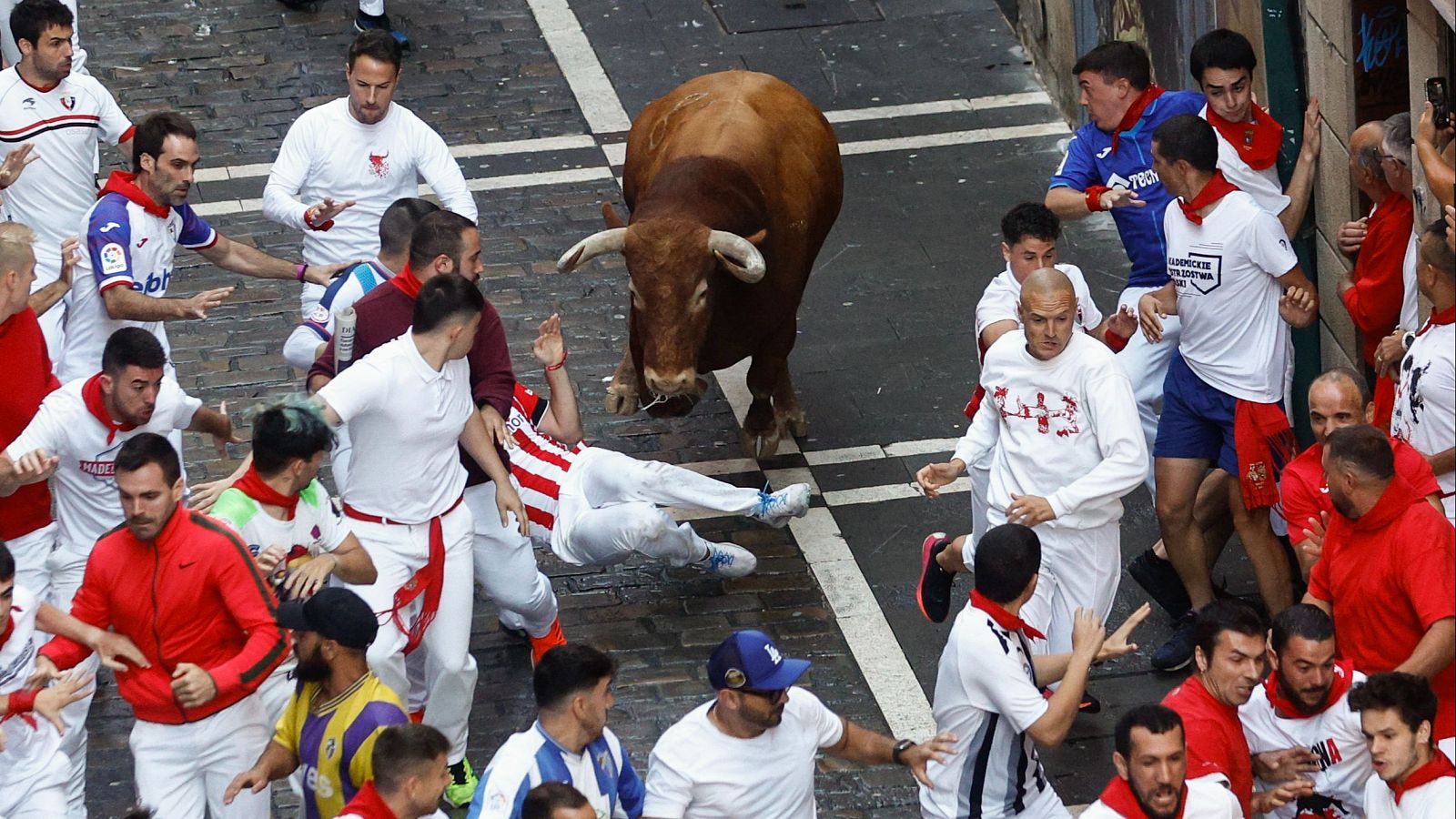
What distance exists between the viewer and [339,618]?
672cm

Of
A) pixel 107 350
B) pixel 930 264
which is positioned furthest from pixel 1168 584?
pixel 107 350

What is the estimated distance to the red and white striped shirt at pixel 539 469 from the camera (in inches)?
382

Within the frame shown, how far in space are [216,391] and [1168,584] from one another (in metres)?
5.70

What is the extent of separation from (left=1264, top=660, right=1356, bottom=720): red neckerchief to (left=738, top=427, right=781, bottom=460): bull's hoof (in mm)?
4616

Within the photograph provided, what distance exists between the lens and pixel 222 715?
7.29 m

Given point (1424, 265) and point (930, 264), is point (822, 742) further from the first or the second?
point (930, 264)

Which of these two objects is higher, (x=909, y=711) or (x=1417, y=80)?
(x=1417, y=80)

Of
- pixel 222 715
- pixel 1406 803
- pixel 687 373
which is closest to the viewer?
pixel 1406 803

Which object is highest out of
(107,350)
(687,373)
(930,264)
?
(107,350)

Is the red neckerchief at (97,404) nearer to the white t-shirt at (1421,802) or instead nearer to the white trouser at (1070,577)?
the white trouser at (1070,577)

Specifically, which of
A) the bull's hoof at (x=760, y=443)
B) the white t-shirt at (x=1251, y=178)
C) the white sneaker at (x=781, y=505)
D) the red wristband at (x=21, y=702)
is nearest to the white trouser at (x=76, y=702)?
the red wristband at (x=21, y=702)

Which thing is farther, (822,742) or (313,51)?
(313,51)

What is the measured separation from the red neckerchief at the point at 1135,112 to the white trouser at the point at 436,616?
389cm

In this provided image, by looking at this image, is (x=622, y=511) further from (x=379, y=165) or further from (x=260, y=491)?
(x=379, y=165)
